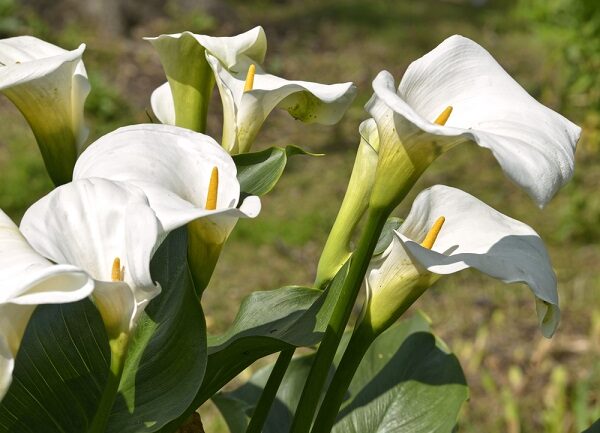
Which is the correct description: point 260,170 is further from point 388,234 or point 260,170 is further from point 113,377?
point 113,377

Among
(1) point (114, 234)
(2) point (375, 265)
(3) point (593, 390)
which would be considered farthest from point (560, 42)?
(1) point (114, 234)

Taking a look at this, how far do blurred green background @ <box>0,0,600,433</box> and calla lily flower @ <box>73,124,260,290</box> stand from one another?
1301mm

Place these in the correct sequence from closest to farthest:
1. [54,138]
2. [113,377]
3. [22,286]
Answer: [22,286]
[113,377]
[54,138]

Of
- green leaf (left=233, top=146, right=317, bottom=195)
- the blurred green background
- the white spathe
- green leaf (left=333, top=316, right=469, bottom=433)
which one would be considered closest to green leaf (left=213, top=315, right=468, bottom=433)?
green leaf (left=333, top=316, right=469, bottom=433)

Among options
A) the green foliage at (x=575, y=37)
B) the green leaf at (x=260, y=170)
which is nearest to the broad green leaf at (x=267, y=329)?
the green leaf at (x=260, y=170)

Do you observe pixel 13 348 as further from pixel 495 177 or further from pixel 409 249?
pixel 495 177

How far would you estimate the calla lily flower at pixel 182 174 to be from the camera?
27.9 inches

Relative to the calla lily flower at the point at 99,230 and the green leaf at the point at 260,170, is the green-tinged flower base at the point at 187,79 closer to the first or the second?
the green leaf at the point at 260,170

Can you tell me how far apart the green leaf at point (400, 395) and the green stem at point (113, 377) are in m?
0.33

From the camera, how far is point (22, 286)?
575mm

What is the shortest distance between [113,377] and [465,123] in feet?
1.17

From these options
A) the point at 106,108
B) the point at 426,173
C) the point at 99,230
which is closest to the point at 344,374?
the point at 99,230

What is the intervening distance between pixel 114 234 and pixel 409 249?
238mm

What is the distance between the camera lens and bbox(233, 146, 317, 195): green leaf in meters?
0.94
